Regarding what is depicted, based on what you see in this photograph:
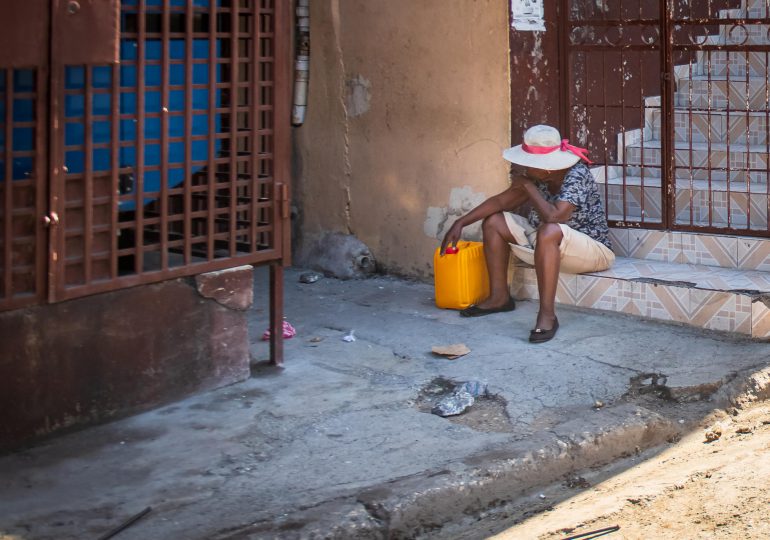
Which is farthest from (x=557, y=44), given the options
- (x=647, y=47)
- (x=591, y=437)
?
(x=591, y=437)

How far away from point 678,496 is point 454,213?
3516 millimetres

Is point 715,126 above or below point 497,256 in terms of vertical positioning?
above

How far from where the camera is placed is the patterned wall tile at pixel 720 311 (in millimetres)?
6738

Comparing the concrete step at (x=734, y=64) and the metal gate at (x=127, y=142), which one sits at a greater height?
the concrete step at (x=734, y=64)

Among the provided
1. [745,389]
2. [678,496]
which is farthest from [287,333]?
[678,496]

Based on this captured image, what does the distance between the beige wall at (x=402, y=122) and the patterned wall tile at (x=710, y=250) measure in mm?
1257

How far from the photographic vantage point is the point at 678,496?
4859 millimetres

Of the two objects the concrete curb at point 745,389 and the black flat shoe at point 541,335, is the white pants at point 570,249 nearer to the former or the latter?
the black flat shoe at point 541,335

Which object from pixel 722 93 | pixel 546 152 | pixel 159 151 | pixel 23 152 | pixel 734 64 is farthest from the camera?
pixel 734 64

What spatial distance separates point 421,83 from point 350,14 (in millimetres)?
803

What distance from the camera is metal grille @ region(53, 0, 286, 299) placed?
5.31 metres

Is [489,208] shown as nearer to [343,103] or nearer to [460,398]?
[343,103]

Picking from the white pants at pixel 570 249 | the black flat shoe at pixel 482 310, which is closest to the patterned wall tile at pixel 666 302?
the white pants at pixel 570 249

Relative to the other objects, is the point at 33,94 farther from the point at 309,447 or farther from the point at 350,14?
the point at 350,14
